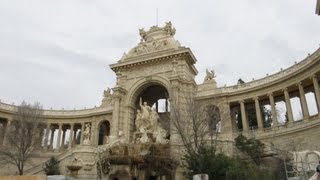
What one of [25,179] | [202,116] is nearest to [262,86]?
[202,116]

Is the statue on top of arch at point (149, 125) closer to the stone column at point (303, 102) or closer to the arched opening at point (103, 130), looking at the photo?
the stone column at point (303, 102)

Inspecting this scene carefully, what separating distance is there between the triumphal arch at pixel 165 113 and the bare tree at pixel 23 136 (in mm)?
3056

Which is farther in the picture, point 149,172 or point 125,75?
point 125,75

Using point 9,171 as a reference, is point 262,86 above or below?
above

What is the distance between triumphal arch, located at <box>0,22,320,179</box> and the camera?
87.4ft

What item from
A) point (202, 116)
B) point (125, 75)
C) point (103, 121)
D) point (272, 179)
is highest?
point (125, 75)

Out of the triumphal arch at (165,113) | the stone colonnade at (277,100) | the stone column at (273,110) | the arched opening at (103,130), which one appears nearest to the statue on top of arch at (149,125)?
the triumphal arch at (165,113)

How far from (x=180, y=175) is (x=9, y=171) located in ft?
83.8

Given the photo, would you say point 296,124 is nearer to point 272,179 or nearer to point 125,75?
point 272,179

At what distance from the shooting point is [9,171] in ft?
134

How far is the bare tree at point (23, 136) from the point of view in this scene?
34000mm

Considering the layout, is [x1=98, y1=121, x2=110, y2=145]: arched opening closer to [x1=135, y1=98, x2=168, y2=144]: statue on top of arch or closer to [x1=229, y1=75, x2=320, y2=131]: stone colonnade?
[x1=135, y1=98, x2=168, y2=144]: statue on top of arch

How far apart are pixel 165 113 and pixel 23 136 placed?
17.3 metres

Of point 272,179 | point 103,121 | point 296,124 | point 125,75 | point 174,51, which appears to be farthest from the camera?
point 103,121
